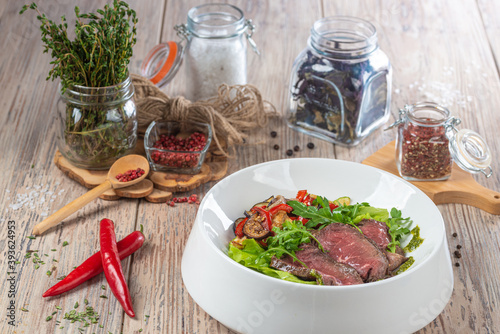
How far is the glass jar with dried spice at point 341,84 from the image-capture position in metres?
2.19

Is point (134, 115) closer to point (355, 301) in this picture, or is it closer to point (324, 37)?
point (324, 37)

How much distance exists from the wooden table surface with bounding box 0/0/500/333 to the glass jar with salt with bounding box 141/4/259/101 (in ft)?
0.70

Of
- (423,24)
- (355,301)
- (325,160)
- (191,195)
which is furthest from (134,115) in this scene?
(423,24)

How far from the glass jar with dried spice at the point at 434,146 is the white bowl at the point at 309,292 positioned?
279 mm

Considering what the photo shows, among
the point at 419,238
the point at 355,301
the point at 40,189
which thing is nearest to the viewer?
the point at 355,301

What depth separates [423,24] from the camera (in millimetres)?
3273

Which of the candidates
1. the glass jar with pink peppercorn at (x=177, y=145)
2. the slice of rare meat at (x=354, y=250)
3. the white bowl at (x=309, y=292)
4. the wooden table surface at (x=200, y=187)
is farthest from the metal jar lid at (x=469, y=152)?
the glass jar with pink peppercorn at (x=177, y=145)

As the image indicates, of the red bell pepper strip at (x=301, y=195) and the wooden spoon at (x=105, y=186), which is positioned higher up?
the red bell pepper strip at (x=301, y=195)

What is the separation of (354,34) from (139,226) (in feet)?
3.78

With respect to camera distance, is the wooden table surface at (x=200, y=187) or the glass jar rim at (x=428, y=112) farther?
the glass jar rim at (x=428, y=112)

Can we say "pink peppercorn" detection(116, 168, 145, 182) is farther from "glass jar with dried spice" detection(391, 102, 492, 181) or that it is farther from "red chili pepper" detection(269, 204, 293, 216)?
"glass jar with dried spice" detection(391, 102, 492, 181)

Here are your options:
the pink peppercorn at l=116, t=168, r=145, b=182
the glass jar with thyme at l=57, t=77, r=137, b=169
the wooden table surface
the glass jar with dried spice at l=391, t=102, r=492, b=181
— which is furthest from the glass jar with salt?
the glass jar with dried spice at l=391, t=102, r=492, b=181

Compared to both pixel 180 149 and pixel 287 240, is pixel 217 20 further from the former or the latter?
pixel 287 240

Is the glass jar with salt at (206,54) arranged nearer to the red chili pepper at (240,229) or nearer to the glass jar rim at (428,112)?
the glass jar rim at (428,112)
